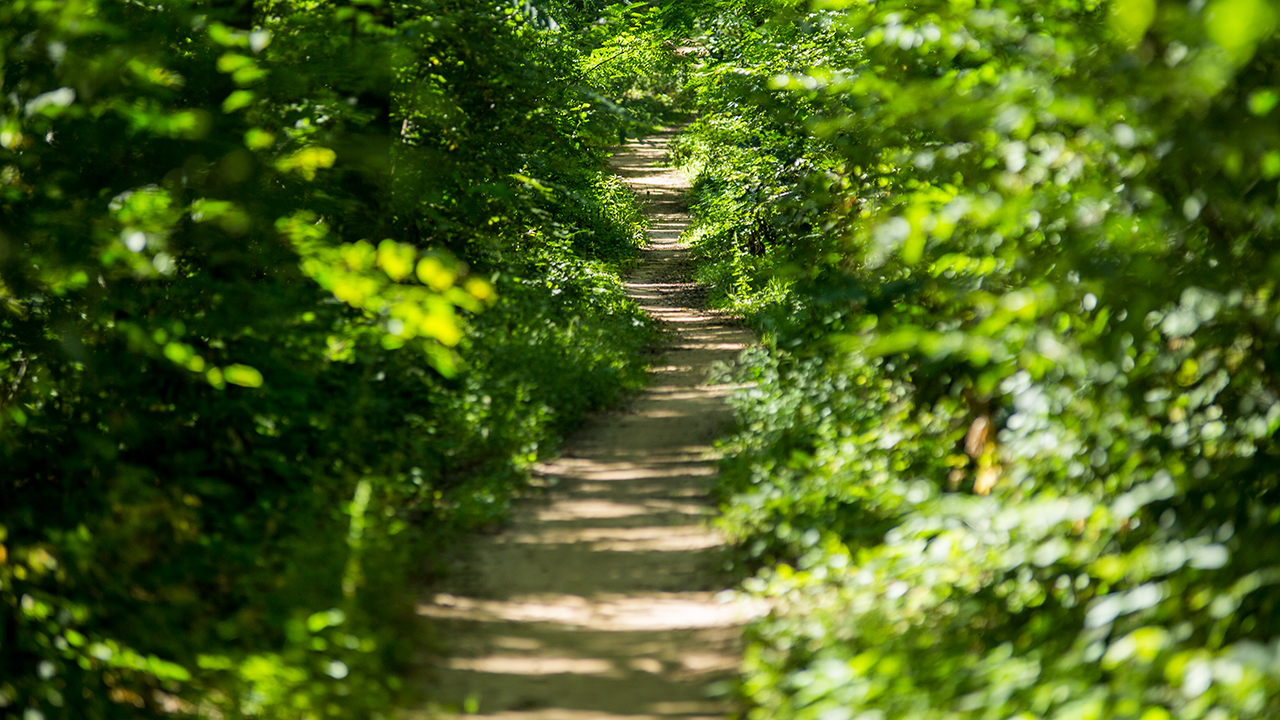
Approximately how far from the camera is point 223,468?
6.26 metres

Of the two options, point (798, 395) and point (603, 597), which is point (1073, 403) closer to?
point (603, 597)

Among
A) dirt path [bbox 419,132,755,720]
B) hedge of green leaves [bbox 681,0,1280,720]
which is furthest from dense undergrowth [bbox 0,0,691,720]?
hedge of green leaves [bbox 681,0,1280,720]

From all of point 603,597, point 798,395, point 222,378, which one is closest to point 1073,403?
point 603,597

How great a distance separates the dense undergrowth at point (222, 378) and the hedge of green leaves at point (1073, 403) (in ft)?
7.36

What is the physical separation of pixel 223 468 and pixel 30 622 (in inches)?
85.9

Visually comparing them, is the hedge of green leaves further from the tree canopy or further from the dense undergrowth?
the dense undergrowth

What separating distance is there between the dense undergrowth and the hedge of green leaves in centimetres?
224

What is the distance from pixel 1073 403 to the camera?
14.9ft

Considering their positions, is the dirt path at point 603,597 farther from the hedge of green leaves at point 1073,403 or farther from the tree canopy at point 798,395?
the hedge of green leaves at point 1073,403

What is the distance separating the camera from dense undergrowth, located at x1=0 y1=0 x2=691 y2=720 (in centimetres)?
427

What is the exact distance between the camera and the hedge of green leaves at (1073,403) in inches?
128

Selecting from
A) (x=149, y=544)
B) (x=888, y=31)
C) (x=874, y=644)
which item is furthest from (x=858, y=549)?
(x=149, y=544)

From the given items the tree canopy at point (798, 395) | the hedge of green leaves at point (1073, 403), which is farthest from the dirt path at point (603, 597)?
the hedge of green leaves at point (1073, 403)

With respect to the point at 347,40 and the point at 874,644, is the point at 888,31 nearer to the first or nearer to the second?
the point at 874,644
